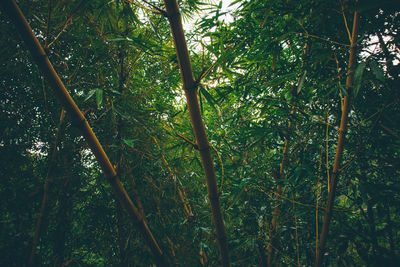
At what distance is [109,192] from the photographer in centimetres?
195

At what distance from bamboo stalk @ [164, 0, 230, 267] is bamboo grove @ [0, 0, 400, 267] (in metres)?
0.02

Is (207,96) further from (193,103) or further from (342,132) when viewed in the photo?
(342,132)

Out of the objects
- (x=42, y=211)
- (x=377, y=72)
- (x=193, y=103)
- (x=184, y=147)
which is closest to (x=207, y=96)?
(x=193, y=103)

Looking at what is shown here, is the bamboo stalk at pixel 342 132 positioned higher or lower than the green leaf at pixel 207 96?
lower

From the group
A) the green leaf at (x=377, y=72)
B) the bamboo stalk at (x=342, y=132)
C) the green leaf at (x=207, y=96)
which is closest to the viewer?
the green leaf at (x=377, y=72)

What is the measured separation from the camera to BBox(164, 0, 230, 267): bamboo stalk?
2.51ft

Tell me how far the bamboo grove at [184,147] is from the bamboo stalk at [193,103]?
0.07ft

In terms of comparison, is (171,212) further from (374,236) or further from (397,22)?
(397,22)

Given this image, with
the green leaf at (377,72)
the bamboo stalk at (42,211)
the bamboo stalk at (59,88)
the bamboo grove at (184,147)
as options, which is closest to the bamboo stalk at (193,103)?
the bamboo grove at (184,147)

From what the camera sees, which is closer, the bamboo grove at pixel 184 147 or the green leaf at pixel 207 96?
the green leaf at pixel 207 96

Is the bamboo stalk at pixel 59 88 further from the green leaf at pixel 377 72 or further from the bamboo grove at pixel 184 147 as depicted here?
the green leaf at pixel 377 72

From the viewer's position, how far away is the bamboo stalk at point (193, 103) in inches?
30.1

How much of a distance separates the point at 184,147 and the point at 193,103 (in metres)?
0.68

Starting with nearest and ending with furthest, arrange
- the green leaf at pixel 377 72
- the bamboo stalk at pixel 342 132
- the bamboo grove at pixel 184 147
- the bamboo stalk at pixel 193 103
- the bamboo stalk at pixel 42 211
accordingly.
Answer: the green leaf at pixel 377 72 → the bamboo stalk at pixel 193 103 → the bamboo stalk at pixel 342 132 → the bamboo grove at pixel 184 147 → the bamboo stalk at pixel 42 211
